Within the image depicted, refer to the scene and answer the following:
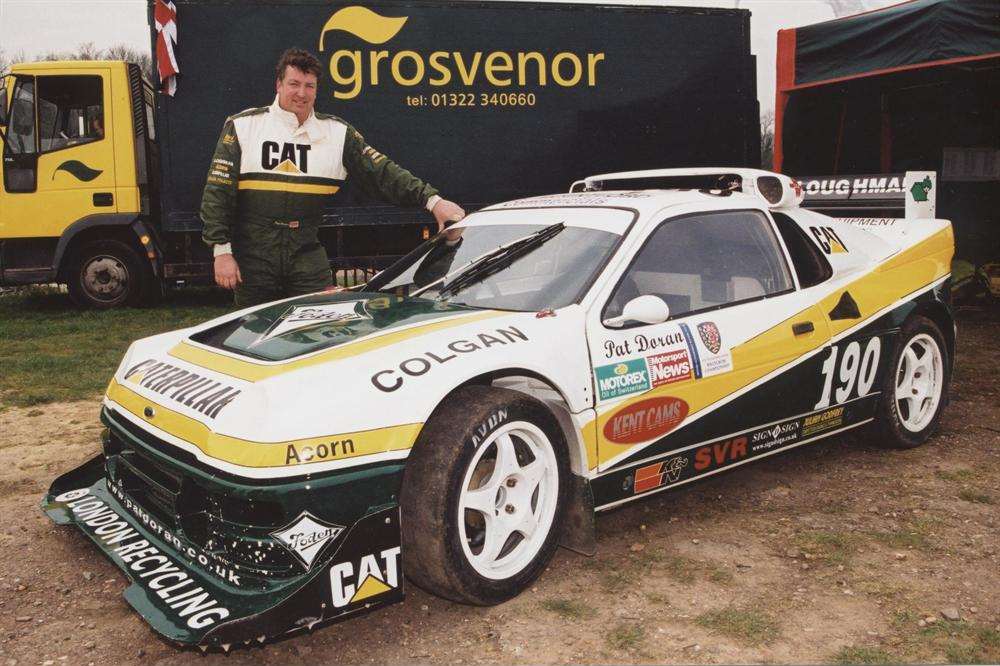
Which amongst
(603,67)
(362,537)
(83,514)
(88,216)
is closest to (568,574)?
(362,537)

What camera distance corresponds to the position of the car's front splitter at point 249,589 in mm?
2352

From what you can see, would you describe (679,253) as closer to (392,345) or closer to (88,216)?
(392,345)

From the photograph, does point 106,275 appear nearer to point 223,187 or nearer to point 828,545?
point 223,187

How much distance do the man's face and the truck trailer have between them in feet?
15.7

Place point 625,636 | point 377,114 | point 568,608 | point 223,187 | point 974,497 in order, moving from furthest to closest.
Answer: point 377,114
point 223,187
point 974,497
point 568,608
point 625,636

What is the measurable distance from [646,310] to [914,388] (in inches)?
85.7

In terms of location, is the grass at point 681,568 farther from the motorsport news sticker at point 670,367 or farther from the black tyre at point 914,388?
the black tyre at point 914,388

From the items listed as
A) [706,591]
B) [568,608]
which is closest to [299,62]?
[568,608]

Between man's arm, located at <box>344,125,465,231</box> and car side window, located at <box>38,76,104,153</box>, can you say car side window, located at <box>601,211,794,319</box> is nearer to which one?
man's arm, located at <box>344,125,465,231</box>

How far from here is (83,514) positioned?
3191 millimetres

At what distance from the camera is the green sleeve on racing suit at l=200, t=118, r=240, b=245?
421 centimetres

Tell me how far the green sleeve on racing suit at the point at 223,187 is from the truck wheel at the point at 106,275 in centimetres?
603

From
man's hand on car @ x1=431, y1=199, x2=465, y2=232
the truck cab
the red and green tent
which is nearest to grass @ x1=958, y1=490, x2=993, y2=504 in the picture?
man's hand on car @ x1=431, y1=199, x2=465, y2=232

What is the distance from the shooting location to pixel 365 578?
2543 mm
